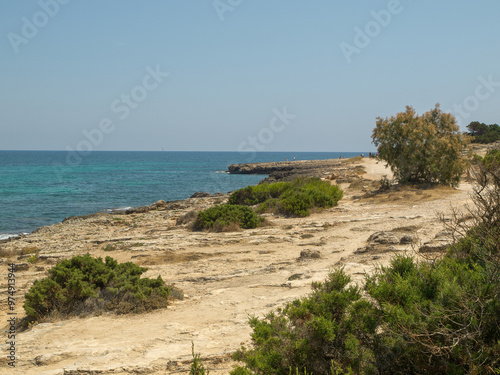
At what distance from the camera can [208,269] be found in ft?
30.8

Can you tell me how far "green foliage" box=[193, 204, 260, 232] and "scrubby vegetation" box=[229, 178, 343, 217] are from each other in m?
2.24

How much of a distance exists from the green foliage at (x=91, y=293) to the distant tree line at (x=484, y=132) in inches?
2352

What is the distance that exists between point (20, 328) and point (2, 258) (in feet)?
22.7

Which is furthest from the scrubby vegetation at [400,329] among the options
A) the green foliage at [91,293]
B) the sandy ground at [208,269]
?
the green foliage at [91,293]

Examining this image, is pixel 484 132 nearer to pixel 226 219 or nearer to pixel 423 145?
pixel 423 145

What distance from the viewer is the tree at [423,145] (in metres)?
19.4

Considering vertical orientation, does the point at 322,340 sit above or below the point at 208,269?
above

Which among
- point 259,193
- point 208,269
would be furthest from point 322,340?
point 259,193

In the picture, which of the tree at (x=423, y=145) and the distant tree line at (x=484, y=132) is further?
the distant tree line at (x=484, y=132)

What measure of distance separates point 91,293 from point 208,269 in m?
2.95

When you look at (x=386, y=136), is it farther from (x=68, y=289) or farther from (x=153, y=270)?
(x=68, y=289)

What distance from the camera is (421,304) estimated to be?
154 inches

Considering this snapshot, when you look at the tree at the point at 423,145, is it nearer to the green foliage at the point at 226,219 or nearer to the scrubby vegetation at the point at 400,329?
the green foliage at the point at 226,219

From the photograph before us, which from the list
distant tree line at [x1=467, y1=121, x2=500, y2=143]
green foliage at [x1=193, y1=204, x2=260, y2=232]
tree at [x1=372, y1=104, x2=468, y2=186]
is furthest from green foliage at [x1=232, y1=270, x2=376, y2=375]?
distant tree line at [x1=467, y1=121, x2=500, y2=143]
